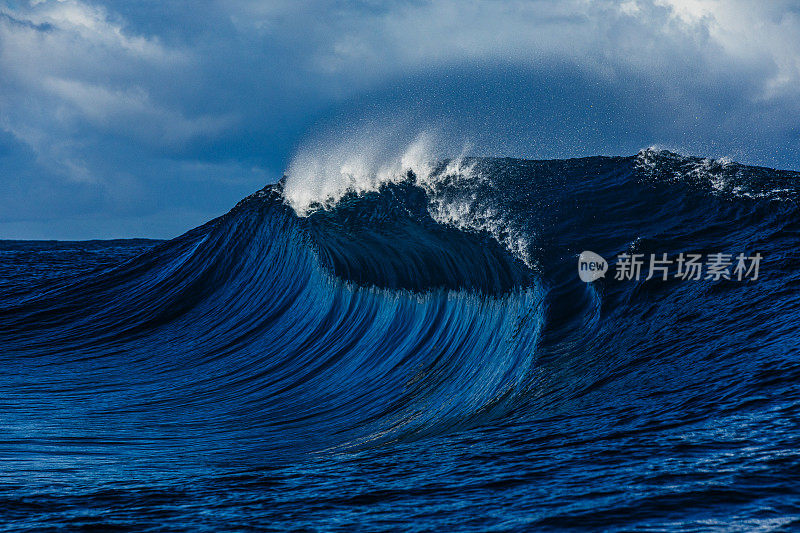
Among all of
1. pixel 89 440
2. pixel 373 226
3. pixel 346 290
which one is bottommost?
pixel 89 440

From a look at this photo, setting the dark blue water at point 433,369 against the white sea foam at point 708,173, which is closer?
the dark blue water at point 433,369

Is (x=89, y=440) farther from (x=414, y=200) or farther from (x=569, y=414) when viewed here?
(x=414, y=200)

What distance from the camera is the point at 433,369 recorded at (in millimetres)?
8000

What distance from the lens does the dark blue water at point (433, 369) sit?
3449 millimetres

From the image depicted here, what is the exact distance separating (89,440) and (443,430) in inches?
114

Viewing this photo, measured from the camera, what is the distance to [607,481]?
334 centimetres

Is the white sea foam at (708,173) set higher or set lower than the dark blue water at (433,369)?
higher

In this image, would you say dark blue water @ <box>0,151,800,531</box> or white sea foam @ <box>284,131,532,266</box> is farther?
white sea foam @ <box>284,131,532,266</box>

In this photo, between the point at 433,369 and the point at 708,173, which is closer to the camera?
the point at 433,369

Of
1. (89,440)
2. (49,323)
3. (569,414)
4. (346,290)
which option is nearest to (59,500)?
(89,440)

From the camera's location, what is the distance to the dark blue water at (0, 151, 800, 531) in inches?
136

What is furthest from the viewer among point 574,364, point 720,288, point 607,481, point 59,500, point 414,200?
point 414,200

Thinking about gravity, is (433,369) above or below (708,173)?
below

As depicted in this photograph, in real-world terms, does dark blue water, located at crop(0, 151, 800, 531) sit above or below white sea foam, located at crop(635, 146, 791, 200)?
below
